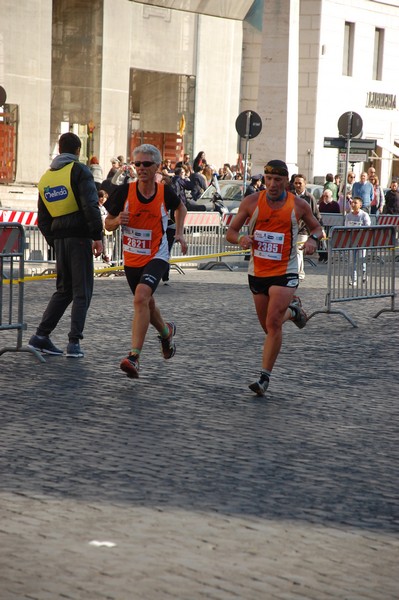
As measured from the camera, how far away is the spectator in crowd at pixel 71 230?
1097 cm

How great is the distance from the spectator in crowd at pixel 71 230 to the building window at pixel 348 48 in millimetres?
42501

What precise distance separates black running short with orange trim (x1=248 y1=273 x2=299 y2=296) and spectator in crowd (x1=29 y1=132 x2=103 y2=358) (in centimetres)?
159

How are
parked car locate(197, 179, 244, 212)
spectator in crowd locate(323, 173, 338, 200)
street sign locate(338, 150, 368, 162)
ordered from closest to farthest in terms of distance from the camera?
1. street sign locate(338, 150, 368, 162)
2. parked car locate(197, 179, 244, 212)
3. spectator in crowd locate(323, 173, 338, 200)

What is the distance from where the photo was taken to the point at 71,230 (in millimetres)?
11055

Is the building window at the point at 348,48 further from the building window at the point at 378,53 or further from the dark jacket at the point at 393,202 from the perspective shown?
the dark jacket at the point at 393,202

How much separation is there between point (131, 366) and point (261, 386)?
1009 millimetres

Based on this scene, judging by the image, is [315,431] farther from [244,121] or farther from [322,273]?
[244,121]

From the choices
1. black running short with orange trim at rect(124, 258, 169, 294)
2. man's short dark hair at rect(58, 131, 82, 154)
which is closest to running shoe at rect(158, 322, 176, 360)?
black running short with orange trim at rect(124, 258, 169, 294)

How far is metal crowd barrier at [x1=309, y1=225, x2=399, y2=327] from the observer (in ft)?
50.4

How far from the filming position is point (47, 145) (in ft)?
123

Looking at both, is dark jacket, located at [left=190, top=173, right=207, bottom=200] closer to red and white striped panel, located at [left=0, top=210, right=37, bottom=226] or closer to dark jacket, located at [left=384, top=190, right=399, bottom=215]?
dark jacket, located at [left=384, top=190, right=399, bottom=215]

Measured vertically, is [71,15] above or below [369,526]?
above

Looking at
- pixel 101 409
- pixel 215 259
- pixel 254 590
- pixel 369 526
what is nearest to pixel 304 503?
pixel 369 526

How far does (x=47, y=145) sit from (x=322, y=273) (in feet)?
51.7
